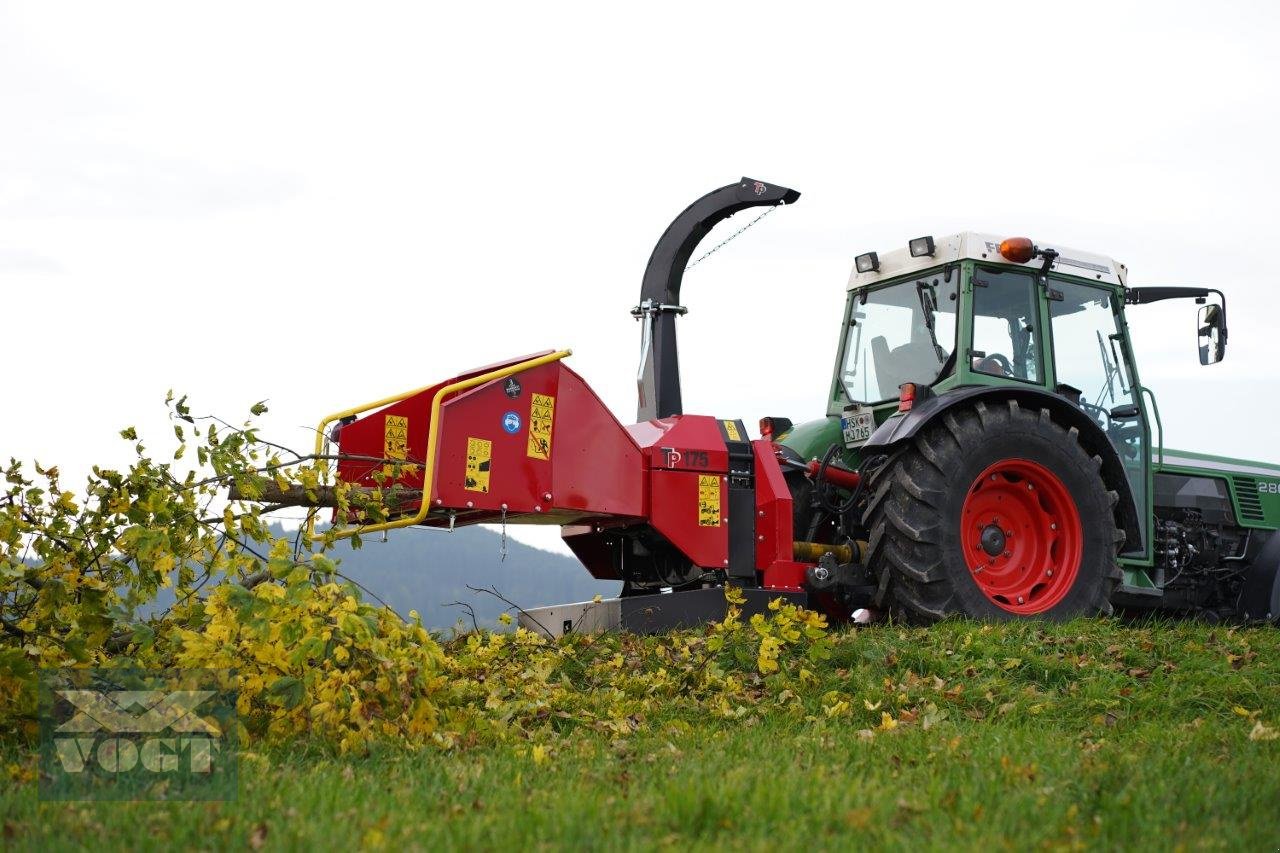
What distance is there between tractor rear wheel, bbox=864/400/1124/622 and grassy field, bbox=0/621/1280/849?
1.81ft

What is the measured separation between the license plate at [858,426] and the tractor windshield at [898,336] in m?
0.34

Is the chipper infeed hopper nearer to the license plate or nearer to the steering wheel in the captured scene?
the license plate

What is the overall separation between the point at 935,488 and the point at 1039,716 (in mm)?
1653

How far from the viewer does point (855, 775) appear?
4.31 meters

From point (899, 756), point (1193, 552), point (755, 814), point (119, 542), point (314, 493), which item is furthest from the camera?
point (1193, 552)

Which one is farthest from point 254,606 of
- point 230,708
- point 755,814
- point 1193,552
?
point 1193,552

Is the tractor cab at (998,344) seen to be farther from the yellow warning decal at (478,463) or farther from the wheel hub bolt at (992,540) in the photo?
the yellow warning decal at (478,463)

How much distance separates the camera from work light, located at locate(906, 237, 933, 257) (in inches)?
321

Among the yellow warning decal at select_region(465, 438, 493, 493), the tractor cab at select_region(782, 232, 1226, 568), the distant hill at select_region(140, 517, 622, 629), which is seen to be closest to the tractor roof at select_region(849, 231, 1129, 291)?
the tractor cab at select_region(782, 232, 1226, 568)

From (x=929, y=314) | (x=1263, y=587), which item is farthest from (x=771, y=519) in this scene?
(x=1263, y=587)

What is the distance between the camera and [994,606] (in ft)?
23.7

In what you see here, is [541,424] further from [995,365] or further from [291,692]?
[995,365]

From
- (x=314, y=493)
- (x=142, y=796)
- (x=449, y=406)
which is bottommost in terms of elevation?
(x=142, y=796)

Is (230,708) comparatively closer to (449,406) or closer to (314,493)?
(314,493)
